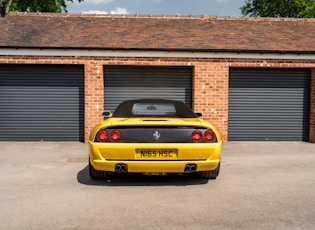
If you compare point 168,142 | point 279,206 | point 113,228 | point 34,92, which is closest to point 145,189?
point 168,142

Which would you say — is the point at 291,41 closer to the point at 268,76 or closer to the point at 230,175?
the point at 268,76

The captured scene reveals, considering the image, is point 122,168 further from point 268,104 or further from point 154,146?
point 268,104

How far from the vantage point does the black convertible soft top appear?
5.34 m

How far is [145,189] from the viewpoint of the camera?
4.77m

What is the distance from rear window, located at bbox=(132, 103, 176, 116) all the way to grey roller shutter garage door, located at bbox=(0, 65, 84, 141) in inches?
198

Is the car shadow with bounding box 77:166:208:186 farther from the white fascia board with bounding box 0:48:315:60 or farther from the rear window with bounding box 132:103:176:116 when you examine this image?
the white fascia board with bounding box 0:48:315:60

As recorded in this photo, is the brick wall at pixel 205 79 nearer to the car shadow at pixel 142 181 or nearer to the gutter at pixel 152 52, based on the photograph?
the gutter at pixel 152 52

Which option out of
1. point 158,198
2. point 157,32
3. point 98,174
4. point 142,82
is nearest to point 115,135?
point 98,174

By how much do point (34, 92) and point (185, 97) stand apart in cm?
497

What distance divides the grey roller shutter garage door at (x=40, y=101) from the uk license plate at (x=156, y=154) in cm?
646

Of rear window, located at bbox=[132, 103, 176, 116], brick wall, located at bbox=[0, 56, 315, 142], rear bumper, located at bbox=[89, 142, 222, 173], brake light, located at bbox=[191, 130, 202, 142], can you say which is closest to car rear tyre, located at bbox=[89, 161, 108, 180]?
rear bumper, located at bbox=[89, 142, 222, 173]

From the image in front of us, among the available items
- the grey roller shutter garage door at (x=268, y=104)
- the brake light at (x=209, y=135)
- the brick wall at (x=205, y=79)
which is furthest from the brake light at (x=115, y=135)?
the grey roller shutter garage door at (x=268, y=104)

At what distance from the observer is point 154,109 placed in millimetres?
6168

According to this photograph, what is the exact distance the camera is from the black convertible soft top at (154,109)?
210 inches
